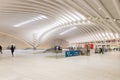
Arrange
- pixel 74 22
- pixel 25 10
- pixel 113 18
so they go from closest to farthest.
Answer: pixel 113 18 → pixel 25 10 → pixel 74 22

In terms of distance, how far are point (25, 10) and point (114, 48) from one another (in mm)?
33978

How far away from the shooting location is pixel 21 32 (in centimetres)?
4972

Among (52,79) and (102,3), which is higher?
(102,3)

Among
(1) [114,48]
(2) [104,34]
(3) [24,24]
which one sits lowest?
(1) [114,48]

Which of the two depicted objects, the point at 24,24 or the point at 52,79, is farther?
the point at 24,24

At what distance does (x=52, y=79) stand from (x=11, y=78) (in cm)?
198

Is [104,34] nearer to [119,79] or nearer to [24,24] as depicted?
[24,24]

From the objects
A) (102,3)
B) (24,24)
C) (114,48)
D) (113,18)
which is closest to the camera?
(102,3)

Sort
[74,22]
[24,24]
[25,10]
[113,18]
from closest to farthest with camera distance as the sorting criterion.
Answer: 1. [113,18]
2. [25,10]
3. [74,22]
4. [24,24]

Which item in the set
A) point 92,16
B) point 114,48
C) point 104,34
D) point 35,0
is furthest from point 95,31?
point 35,0

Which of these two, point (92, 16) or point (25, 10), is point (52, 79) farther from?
point (25, 10)

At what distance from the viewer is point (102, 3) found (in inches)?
695

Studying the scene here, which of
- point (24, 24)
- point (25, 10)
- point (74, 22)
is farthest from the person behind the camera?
point (24, 24)

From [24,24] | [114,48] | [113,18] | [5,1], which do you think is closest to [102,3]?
[113,18]
